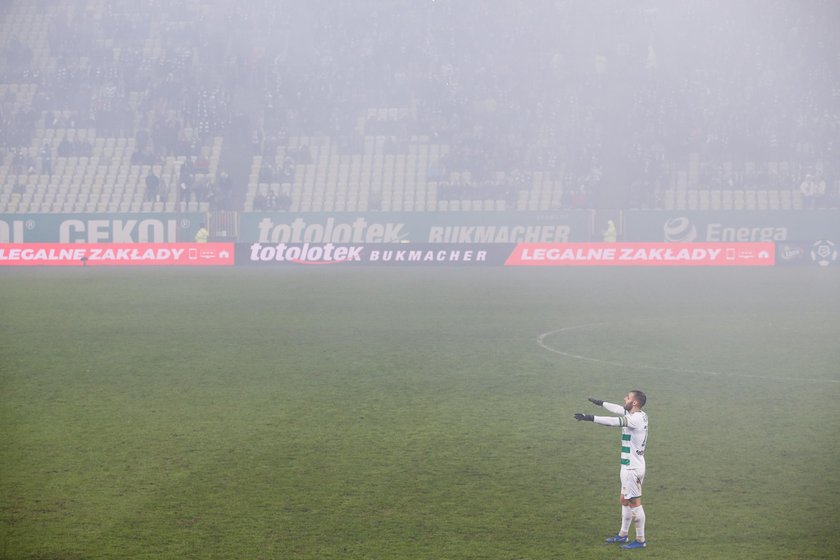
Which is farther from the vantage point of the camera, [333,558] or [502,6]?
[502,6]

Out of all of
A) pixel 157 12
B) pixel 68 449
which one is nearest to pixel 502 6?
pixel 157 12

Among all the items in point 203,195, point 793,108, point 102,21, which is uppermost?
point 102,21

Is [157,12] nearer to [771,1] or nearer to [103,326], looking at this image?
[771,1]

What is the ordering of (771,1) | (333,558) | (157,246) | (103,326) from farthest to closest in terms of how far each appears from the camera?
(771,1)
(157,246)
(103,326)
(333,558)

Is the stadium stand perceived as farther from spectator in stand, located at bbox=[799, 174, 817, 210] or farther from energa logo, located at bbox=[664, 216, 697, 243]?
energa logo, located at bbox=[664, 216, 697, 243]

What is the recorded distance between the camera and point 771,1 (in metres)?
50.6

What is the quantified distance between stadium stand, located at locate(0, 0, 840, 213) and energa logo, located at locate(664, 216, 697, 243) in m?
1.81

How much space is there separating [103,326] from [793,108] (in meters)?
32.8

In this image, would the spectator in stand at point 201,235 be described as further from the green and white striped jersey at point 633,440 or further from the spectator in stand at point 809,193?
the green and white striped jersey at point 633,440

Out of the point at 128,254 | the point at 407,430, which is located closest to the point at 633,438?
the point at 407,430

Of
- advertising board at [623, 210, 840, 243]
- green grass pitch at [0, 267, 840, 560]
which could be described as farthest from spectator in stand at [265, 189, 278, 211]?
green grass pitch at [0, 267, 840, 560]

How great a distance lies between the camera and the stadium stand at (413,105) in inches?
1795

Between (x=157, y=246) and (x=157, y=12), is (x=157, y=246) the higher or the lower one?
the lower one

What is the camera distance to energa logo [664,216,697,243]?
1670 inches
